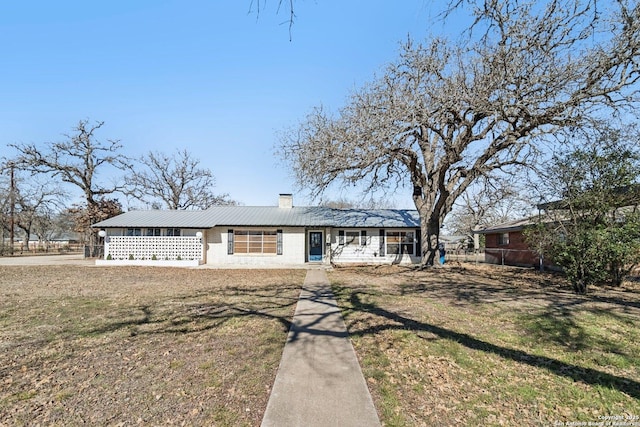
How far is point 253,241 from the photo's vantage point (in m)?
20.4

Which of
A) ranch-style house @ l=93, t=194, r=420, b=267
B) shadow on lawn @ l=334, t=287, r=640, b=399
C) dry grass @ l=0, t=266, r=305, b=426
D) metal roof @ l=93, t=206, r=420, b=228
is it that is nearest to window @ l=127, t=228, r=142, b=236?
ranch-style house @ l=93, t=194, r=420, b=267

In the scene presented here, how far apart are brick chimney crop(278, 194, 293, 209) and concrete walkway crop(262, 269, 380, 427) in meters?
17.8

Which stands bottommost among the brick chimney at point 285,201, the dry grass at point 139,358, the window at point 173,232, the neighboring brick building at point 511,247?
the dry grass at point 139,358

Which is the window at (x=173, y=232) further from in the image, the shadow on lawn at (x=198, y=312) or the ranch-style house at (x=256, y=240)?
the shadow on lawn at (x=198, y=312)

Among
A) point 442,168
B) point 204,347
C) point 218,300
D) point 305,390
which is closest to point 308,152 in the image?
point 442,168

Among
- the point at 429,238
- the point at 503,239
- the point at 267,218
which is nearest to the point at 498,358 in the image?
the point at 429,238

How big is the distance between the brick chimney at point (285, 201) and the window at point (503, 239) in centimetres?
1569

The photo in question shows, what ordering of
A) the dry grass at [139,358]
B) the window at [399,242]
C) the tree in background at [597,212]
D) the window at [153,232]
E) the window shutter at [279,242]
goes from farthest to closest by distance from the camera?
the window at [399,242]
the window at [153,232]
the window shutter at [279,242]
the tree in background at [597,212]
the dry grass at [139,358]

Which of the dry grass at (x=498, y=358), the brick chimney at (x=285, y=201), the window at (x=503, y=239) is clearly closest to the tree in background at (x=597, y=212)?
the dry grass at (x=498, y=358)

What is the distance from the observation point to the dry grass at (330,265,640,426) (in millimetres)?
3215

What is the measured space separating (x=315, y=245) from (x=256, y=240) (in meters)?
3.81

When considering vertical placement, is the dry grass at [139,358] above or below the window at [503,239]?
below

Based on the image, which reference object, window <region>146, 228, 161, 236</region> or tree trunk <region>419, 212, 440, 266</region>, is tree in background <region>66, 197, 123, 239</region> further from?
tree trunk <region>419, 212, 440, 266</region>

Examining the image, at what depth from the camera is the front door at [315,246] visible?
68.7 ft
